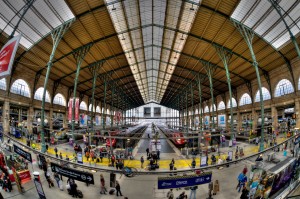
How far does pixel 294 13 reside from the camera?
15594mm

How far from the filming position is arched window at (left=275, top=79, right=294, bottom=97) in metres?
24.8

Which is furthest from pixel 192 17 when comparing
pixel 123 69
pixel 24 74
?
pixel 24 74

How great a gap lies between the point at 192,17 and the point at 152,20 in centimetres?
562

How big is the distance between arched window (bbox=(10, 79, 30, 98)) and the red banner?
21.8 metres

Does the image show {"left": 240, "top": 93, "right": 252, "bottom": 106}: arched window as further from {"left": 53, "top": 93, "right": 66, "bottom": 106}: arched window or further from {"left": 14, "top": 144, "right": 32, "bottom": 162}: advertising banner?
{"left": 53, "top": 93, "right": 66, "bottom": 106}: arched window

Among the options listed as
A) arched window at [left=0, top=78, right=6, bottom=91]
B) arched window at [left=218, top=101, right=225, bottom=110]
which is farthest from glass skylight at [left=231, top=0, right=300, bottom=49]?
arched window at [left=0, top=78, right=6, bottom=91]

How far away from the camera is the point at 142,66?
38250 mm

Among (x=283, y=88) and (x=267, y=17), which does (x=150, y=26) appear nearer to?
(x=267, y=17)

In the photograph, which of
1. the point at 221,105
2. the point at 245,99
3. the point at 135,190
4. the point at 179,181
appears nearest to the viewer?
the point at 179,181

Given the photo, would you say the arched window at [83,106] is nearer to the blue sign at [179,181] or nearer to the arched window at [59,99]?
the arched window at [59,99]

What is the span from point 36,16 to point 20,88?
49.3ft

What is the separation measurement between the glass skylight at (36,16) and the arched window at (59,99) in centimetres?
1812

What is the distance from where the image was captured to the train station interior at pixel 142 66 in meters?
7.96

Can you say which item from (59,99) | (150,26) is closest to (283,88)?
(150,26)
